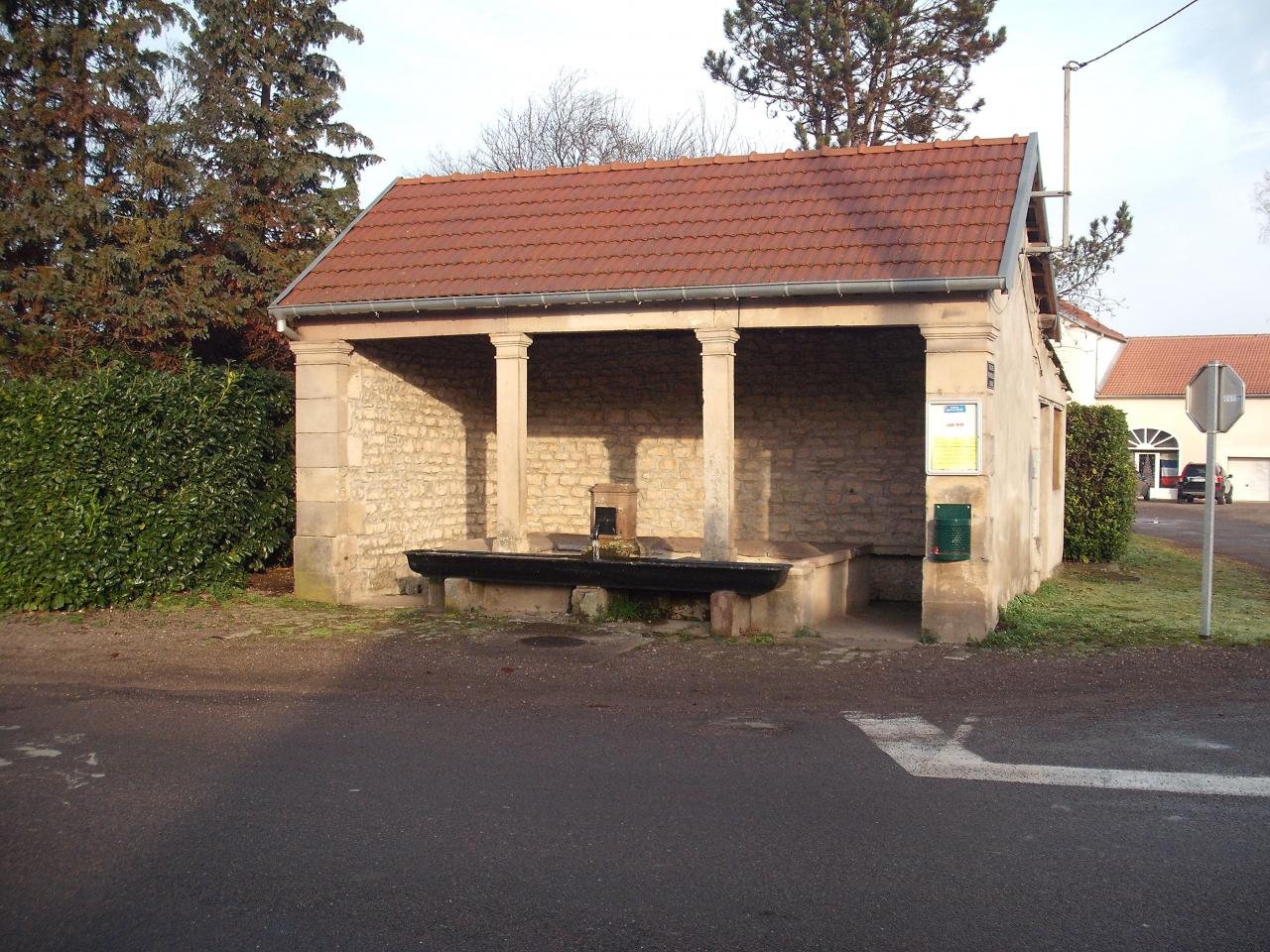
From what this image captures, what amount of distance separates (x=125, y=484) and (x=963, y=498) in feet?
26.5

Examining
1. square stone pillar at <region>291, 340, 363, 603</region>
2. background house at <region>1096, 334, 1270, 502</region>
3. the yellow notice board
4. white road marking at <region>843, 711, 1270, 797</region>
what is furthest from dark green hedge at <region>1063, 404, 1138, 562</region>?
background house at <region>1096, 334, 1270, 502</region>

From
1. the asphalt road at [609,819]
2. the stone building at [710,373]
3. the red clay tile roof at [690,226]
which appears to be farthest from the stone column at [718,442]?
the asphalt road at [609,819]

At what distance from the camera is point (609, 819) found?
16.3ft

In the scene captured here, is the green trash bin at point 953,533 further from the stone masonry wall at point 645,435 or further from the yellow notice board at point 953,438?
the stone masonry wall at point 645,435

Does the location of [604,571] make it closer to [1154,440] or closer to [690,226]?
[690,226]

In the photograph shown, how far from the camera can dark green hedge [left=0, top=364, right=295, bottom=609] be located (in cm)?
1103

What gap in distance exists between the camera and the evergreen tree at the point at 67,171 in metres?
14.8

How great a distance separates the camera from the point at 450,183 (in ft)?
44.8

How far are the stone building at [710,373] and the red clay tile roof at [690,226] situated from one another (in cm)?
3

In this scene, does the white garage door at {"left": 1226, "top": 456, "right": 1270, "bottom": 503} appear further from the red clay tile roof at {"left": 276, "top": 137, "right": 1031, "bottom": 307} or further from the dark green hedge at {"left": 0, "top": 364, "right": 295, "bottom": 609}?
the dark green hedge at {"left": 0, "top": 364, "right": 295, "bottom": 609}

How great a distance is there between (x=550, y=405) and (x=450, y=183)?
3064mm

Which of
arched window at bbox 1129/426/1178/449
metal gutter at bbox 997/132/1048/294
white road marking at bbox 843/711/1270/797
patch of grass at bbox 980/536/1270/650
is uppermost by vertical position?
metal gutter at bbox 997/132/1048/294

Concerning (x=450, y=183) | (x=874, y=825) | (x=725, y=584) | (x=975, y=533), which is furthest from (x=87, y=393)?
(x=874, y=825)

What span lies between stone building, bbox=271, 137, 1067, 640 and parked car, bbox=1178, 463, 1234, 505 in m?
30.5
